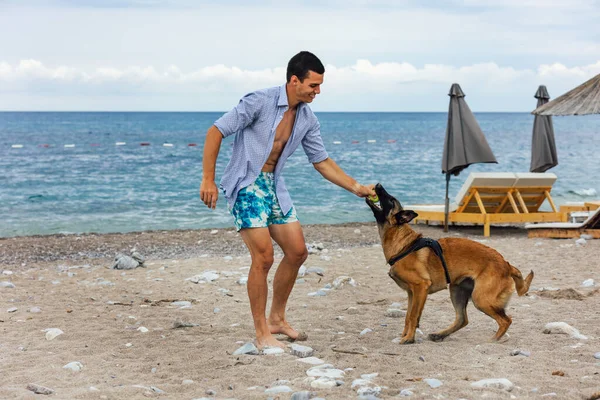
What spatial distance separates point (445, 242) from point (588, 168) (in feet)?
122

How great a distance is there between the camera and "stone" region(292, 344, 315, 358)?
200 inches

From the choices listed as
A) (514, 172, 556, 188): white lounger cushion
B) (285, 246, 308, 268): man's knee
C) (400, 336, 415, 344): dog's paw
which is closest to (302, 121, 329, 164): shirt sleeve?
(285, 246, 308, 268): man's knee

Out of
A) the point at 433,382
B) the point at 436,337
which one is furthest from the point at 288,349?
the point at 433,382

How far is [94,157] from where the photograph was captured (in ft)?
154

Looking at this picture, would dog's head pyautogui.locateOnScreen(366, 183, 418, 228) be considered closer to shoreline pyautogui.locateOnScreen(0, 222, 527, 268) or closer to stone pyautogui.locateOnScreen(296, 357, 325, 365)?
stone pyautogui.locateOnScreen(296, 357, 325, 365)

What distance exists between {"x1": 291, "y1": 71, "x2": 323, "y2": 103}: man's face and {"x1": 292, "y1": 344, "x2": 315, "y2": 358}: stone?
6.07 ft

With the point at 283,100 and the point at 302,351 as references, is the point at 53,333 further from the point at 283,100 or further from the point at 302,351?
the point at 283,100

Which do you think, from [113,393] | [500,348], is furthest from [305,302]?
[113,393]

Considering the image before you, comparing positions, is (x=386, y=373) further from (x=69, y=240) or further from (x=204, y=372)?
(x=69, y=240)

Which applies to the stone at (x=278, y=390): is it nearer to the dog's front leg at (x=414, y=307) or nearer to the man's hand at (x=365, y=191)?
the dog's front leg at (x=414, y=307)

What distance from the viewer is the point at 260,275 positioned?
525 cm

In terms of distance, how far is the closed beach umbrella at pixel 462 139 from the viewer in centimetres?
1341

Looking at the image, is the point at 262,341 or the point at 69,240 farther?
the point at 69,240

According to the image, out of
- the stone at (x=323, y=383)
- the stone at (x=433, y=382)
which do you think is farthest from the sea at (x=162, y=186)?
the stone at (x=433, y=382)
